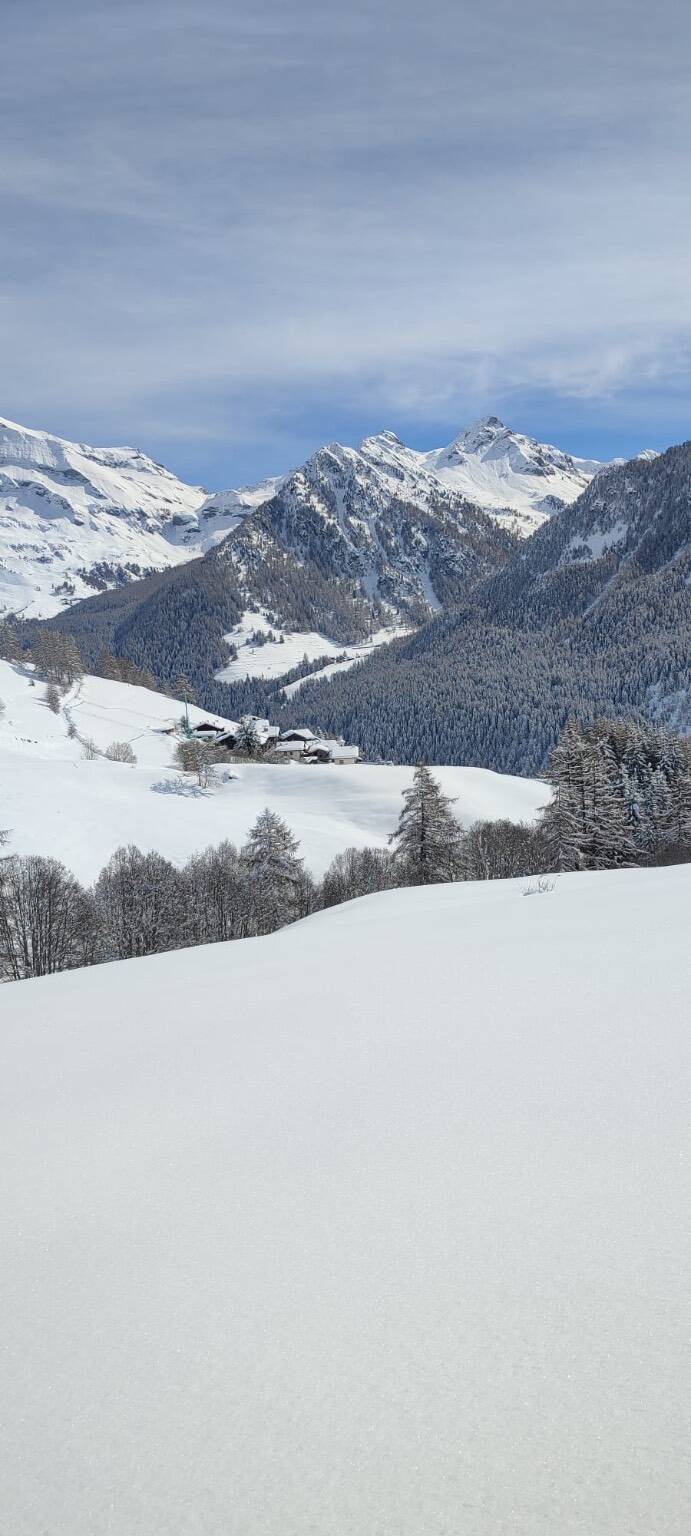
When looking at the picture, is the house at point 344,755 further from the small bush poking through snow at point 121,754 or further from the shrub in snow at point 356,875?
the shrub in snow at point 356,875

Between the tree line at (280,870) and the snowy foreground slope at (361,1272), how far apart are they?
31773mm

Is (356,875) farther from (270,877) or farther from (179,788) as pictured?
(179,788)

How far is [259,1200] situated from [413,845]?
36503 mm

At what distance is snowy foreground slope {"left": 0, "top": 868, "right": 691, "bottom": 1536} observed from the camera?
2332 millimetres

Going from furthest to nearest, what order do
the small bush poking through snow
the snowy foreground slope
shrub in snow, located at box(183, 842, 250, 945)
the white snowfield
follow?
the small bush poking through snow → the white snowfield → shrub in snow, located at box(183, 842, 250, 945) → the snowy foreground slope

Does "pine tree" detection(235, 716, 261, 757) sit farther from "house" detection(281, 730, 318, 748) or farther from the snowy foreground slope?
the snowy foreground slope

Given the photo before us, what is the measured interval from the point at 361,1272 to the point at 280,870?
41.3 meters

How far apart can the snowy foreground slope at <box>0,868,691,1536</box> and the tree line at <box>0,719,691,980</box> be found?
31773 mm

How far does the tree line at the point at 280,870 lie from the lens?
36.3 meters

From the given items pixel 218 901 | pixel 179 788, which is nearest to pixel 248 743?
pixel 179 788

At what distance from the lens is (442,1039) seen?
229 inches

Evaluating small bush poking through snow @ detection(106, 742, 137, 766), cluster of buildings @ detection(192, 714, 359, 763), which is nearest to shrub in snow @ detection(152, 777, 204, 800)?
small bush poking through snow @ detection(106, 742, 137, 766)

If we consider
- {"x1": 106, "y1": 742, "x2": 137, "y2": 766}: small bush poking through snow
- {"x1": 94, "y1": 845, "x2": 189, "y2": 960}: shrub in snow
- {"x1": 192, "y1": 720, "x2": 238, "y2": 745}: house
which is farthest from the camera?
{"x1": 192, "y1": 720, "x2": 238, "y2": 745}: house

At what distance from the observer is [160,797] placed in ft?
221
